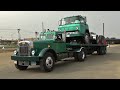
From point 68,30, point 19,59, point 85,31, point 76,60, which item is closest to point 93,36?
point 85,31

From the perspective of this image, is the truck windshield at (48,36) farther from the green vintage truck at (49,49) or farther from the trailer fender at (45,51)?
the trailer fender at (45,51)

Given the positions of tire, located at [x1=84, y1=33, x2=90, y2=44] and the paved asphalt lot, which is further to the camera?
tire, located at [x1=84, y1=33, x2=90, y2=44]

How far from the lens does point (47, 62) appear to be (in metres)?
11.5

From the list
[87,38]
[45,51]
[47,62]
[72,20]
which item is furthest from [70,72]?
[87,38]

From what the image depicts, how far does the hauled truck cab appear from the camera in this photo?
57.4 feet

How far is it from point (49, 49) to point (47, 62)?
2.46ft

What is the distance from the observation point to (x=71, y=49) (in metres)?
15.8

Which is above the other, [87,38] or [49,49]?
[87,38]

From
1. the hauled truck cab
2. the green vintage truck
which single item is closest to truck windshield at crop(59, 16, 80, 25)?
the hauled truck cab

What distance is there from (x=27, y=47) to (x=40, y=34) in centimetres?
285

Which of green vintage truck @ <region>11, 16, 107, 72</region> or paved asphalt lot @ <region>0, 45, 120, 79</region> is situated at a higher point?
green vintage truck @ <region>11, 16, 107, 72</region>

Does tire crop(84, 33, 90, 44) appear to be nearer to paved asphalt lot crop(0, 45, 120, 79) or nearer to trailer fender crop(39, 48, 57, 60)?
paved asphalt lot crop(0, 45, 120, 79)

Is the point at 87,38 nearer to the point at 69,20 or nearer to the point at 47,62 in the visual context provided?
the point at 69,20

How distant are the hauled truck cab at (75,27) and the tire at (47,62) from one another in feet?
18.7
